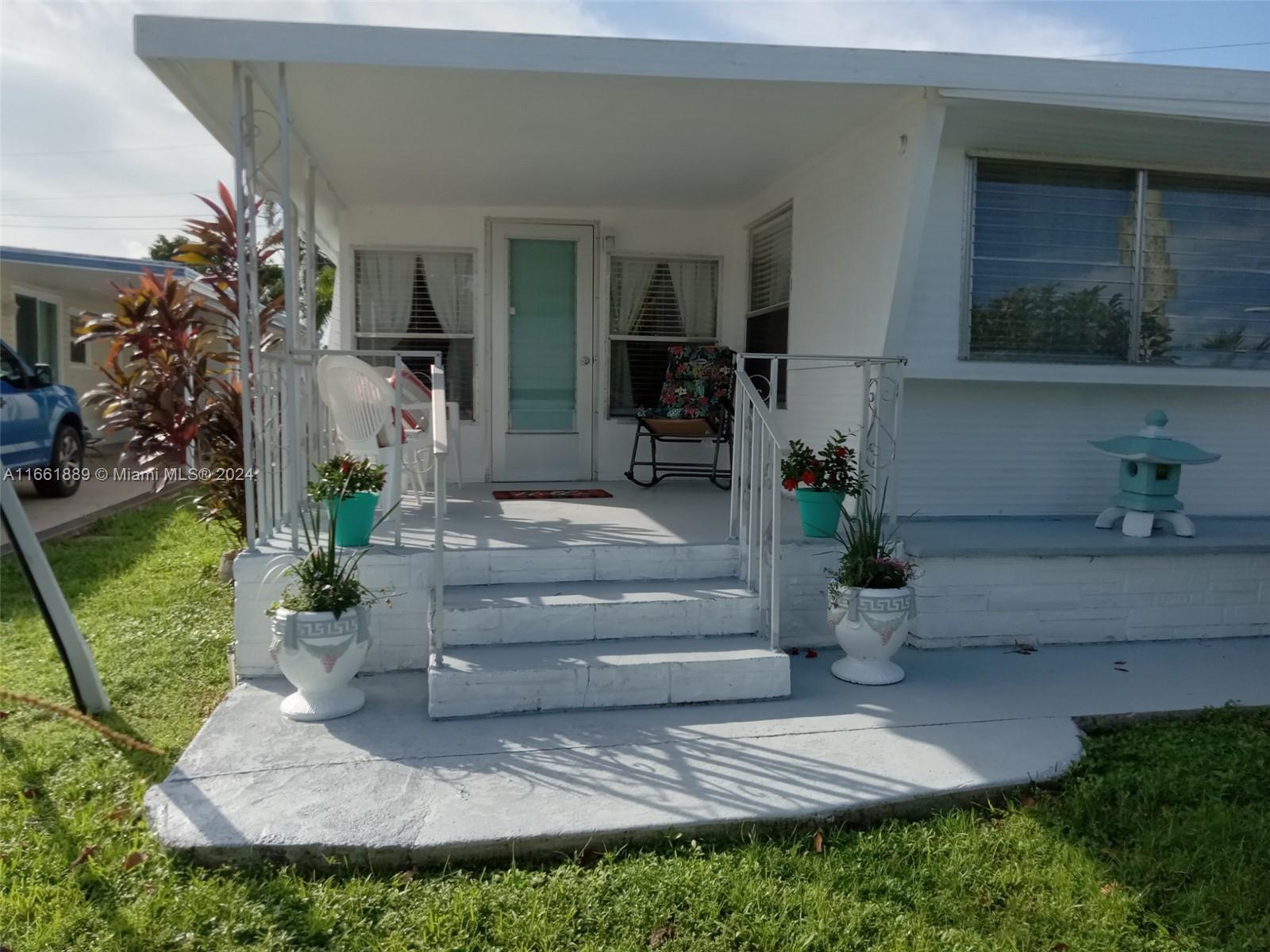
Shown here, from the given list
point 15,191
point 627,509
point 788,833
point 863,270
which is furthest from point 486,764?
point 15,191

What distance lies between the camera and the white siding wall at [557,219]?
642 cm

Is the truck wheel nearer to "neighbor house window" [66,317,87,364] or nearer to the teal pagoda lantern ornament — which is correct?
"neighbor house window" [66,317,87,364]

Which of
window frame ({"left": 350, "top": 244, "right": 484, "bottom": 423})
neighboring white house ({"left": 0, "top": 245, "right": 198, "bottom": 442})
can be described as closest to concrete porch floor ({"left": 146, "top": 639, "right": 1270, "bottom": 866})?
window frame ({"left": 350, "top": 244, "right": 484, "bottom": 423})

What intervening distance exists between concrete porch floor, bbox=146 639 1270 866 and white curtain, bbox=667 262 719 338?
350 cm

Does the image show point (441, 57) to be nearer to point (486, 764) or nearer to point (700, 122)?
point (700, 122)

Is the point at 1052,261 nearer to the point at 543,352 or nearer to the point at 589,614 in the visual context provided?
the point at 589,614

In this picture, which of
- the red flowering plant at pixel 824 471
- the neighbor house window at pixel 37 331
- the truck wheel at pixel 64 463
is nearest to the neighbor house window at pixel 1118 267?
the red flowering plant at pixel 824 471

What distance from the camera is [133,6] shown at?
3730 mm

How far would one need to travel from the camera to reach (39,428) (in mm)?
8258

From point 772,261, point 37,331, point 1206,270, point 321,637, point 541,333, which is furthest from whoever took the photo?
point 37,331

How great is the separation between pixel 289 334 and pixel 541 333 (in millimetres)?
2853

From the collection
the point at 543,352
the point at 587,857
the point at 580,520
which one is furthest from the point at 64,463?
the point at 587,857

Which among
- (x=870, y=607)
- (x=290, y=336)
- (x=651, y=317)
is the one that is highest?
(x=651, y=317)

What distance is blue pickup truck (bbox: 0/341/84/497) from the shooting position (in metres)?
7.82
